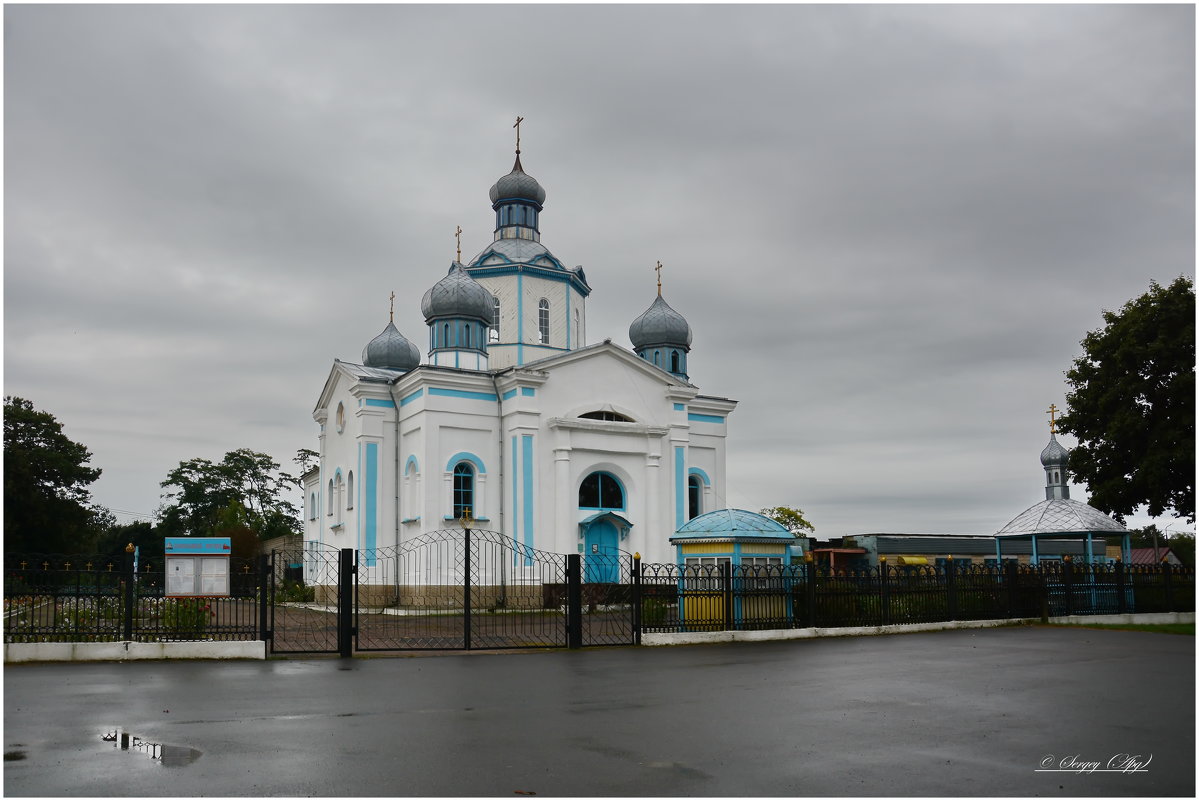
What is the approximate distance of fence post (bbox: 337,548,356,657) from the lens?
47.5 ft

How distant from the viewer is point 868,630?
59.5 ft

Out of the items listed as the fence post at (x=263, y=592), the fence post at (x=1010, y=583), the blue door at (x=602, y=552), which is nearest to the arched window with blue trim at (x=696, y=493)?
the blue door at (x=602, y=552)

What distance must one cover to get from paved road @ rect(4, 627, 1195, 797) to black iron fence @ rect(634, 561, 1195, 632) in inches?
145

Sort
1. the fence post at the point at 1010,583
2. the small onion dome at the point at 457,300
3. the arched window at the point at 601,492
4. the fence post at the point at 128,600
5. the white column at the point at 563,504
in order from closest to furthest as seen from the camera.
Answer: the fence post at the point at 128,600 < the fence post at the point at 1010,583 < the white column at the point at 563,504 < the arched window at the point at 601,492 < the small onion dome at the point at 457,300

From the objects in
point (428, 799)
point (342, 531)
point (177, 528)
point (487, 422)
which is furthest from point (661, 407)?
point (177, 528)

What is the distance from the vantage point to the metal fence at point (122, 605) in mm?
13852

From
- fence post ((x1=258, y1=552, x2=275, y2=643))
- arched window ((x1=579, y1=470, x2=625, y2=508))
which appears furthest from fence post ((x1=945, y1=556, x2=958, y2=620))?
fence post ((x1=258, y1=552, x2=275, y2=643))

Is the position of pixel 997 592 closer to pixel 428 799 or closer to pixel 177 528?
pixel 428 799

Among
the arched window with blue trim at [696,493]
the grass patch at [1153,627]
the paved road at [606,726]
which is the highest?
the arched window with blue trim at [696,493]

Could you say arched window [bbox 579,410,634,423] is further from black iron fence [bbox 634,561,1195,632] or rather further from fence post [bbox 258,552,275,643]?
fence post [bbox 258,552,275,643]

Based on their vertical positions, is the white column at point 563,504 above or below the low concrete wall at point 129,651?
above

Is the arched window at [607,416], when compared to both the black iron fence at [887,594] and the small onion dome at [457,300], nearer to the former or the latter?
the small onion dome at [457,300]

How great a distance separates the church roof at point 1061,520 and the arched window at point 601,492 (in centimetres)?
1063

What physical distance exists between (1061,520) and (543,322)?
57.0 ft
